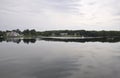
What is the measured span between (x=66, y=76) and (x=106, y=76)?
318 centimetres

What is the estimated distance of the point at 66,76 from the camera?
40.4 feet

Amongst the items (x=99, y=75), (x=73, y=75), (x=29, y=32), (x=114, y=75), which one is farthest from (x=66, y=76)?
(x=29, y=32)

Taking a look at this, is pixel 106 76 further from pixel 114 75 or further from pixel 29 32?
pixel 29 32

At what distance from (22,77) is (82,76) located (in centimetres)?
471

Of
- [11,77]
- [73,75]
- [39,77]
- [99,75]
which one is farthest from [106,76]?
[11,77]

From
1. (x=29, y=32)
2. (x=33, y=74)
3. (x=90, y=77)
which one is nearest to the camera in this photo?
(x=90, y=77)

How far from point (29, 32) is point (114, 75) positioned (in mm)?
137167

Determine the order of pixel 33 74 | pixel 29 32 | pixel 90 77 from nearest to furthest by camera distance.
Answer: pixel 90 77 → pixel 33 74 → pixel 29 32

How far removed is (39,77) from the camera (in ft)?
39.1

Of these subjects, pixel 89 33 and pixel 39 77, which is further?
pixel 89 33

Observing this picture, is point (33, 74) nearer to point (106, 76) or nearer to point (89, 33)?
point (106, 76)

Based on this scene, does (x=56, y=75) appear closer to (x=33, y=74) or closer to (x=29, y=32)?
(x=33, y=74)

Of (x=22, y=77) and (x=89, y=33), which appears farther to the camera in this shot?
(x=89, y=33)

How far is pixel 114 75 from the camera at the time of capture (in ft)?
40.9
